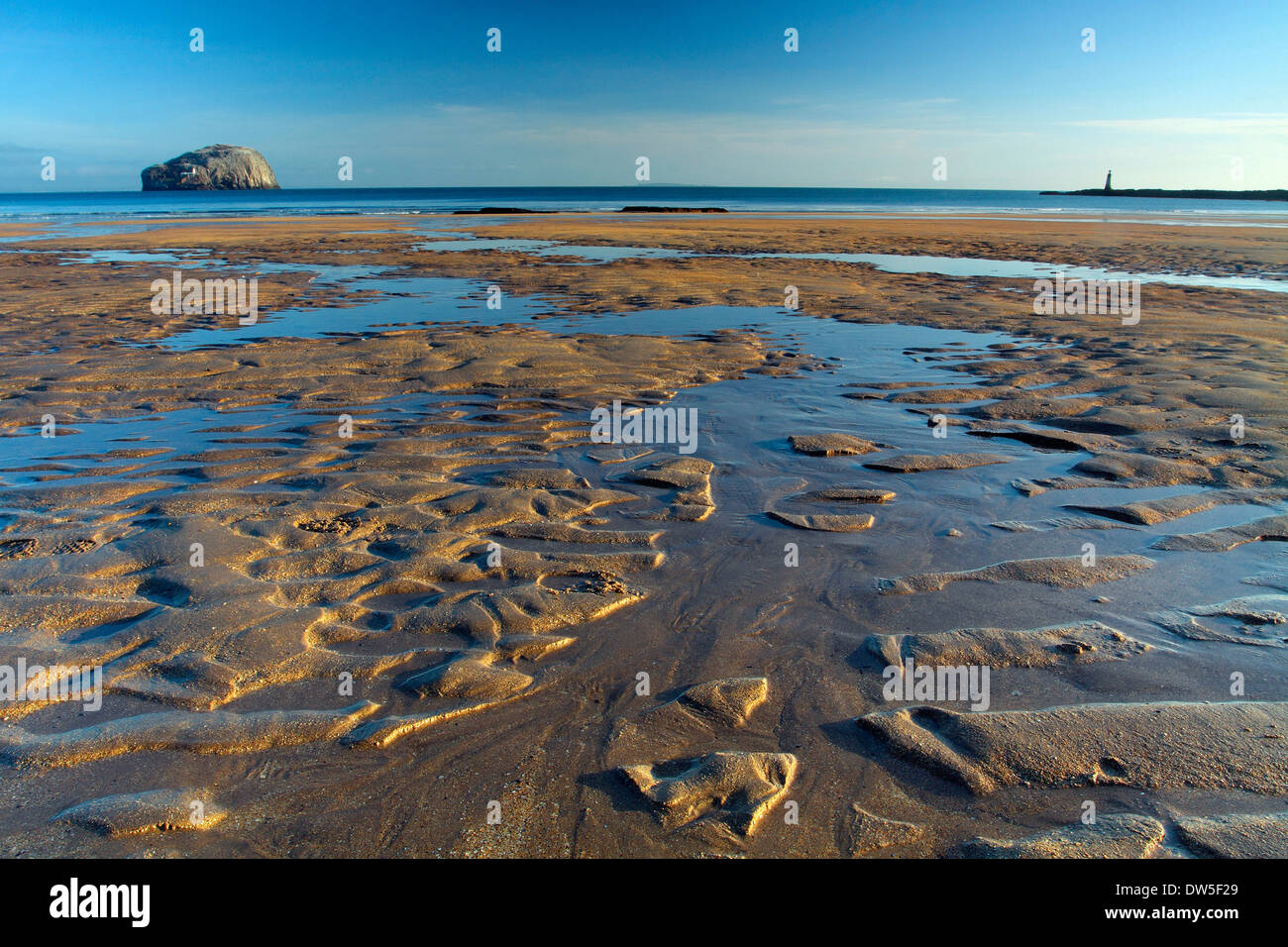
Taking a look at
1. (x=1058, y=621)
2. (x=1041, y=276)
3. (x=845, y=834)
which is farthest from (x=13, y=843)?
(x=1041, y=276)

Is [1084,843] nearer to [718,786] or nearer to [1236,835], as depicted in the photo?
[1236,835]

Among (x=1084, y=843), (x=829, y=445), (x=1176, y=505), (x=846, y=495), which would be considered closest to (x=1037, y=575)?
(x=846, y=495)

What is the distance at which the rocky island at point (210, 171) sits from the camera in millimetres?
132375

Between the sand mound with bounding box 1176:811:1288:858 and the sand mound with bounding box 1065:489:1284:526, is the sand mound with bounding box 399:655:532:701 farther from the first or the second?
the sand mound with bounding box 1065:489:1284:526

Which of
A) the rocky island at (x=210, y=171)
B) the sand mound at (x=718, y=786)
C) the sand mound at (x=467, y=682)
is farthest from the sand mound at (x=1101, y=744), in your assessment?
the rocky island at (x=210, y=171)

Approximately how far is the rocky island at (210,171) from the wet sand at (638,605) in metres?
149

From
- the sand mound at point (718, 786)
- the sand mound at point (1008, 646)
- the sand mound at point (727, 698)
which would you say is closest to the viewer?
the sand mound at point (718, 786)

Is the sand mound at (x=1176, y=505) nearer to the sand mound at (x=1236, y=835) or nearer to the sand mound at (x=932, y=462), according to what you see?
the sand mound at (x=932, y=462)

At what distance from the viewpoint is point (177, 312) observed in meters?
12.1

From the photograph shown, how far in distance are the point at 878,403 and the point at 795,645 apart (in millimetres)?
4529

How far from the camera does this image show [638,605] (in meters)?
3.87

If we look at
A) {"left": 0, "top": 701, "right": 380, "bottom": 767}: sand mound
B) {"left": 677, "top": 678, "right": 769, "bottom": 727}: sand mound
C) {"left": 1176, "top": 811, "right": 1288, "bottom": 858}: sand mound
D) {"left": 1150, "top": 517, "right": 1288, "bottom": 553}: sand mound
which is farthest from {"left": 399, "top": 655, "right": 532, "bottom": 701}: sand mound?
{"left": 1150, "top": 517, "right": 1288, "bottom": 553}: sand mound
